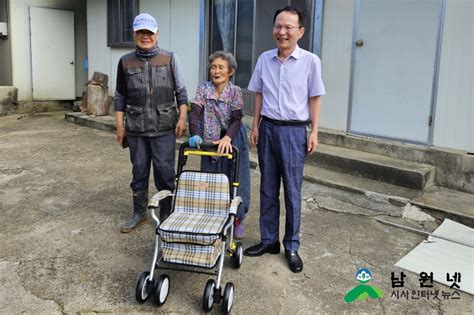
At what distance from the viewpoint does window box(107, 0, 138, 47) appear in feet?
27.4

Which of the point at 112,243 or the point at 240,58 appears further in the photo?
the point at 240,58

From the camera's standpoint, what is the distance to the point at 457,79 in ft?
15.2

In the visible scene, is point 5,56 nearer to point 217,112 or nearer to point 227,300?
point 217,112

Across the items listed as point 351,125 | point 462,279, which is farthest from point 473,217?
point 351,125

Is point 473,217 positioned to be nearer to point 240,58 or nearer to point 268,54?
point 268,54

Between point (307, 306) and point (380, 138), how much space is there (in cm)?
302

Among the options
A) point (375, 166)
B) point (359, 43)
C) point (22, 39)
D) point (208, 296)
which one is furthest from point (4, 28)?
point (208, 296)

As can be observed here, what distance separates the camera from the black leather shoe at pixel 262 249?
3.42 metres

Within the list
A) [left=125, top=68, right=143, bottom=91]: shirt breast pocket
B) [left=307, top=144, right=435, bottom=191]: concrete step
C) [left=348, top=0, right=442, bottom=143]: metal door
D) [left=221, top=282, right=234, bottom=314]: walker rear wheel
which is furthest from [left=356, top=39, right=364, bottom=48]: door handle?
[left=221, top=282, right=234, bottom=314]: walker rear wheel

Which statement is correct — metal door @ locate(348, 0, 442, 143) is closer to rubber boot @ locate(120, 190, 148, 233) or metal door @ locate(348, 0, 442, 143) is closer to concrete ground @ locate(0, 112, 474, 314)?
concrete ground @ locate(0, 112, 474, 314)

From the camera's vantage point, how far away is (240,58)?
6719 millimetres

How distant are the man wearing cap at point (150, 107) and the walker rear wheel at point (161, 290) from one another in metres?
1.12

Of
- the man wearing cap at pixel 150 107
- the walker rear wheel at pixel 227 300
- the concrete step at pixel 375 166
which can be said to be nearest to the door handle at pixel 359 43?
the concrete step at pixel 375 166

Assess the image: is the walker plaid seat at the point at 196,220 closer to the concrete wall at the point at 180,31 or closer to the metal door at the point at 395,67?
the metal door at the point at 395,67
